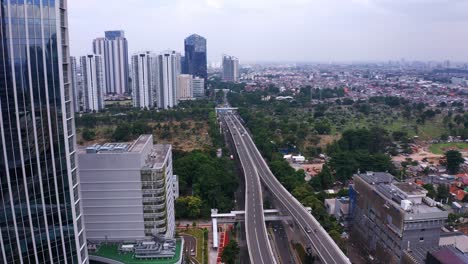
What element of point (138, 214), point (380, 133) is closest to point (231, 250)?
point (138, 214)

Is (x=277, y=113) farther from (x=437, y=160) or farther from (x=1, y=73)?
(x=1, y=73)

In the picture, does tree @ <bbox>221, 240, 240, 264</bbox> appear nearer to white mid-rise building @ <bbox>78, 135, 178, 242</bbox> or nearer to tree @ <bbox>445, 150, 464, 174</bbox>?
white mid-rise building @ <bbox>78, 135, 178, 242</bbox>

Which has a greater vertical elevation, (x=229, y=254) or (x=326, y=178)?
(x=326, y=178)

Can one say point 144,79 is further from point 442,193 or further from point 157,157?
point 442,193

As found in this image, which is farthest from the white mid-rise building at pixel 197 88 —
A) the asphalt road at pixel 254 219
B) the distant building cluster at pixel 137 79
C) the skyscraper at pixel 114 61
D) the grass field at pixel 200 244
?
the grass field at pixel 200 244

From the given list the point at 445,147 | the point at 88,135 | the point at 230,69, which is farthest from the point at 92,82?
the point at 230,69

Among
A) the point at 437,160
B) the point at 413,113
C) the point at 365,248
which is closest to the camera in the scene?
the point at 365,248

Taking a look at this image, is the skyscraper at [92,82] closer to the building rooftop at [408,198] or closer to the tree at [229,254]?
the tree at [229,254]
